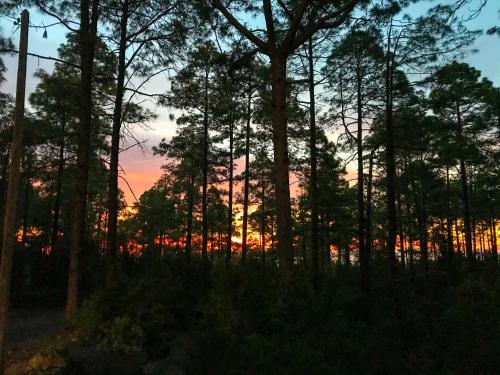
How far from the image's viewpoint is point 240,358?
5398 mm

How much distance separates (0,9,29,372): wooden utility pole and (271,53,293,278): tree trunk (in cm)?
471

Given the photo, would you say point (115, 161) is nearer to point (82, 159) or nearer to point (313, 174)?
point (82, 159)

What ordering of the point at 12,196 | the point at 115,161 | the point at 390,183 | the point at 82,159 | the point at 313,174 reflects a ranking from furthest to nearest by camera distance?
the point at 313,174
the point at 390,183
the point at 115,161
the point at 82,159
the point at 12,196

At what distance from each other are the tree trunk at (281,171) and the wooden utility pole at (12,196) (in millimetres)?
4712

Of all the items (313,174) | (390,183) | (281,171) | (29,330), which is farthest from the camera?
(313,174)

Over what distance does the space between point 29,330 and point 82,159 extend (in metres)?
4.49

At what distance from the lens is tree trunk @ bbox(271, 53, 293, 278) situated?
27.3 ft

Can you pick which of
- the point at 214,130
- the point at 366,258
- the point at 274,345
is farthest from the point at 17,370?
the point at 214,130

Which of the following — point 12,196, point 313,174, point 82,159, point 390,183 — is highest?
point 313,174

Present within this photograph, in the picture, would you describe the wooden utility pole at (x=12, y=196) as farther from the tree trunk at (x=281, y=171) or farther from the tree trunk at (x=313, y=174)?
the tree trunk at (x=313, y=174)

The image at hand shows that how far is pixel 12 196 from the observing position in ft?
21.8

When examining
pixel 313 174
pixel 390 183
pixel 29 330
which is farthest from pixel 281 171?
pixel 390 183

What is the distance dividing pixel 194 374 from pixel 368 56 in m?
13.6

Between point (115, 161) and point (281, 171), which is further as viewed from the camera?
point (115, 161)
